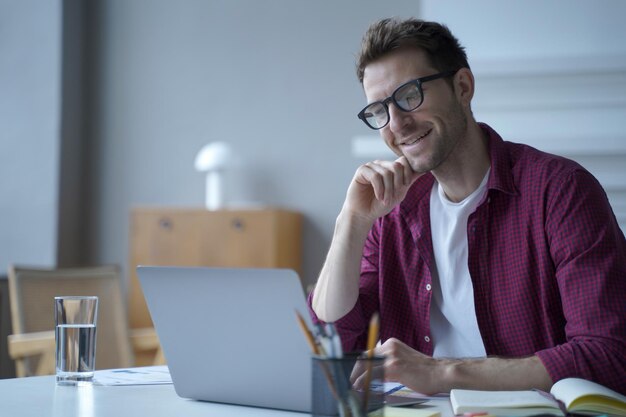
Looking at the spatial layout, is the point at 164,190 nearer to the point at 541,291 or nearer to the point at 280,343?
the point at 541,291

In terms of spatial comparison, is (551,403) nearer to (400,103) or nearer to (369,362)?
(369,362)

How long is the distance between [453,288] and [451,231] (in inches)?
5.0

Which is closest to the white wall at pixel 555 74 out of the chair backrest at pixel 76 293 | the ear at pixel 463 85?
the ear at pixel 463 85

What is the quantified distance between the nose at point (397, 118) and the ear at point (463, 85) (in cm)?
16

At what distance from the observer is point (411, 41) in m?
1.83

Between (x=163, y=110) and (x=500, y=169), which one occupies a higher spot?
(x=163, y=110)

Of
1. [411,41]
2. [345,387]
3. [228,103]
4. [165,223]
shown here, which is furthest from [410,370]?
[228,103]

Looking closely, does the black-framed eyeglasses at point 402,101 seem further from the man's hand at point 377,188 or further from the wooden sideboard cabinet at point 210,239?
the wooden sideboard cabinet at point 210,239

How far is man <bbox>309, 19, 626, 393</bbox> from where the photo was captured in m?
1.62

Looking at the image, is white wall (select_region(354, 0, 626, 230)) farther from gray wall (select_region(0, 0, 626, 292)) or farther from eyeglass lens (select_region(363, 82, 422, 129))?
eyeglass lens (select_region(363, 82, 422, 129))

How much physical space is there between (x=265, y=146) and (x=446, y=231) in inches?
101

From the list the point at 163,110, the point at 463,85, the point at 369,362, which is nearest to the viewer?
the point at 369,362

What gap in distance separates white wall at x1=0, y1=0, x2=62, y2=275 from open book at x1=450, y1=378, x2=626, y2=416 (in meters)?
3.66

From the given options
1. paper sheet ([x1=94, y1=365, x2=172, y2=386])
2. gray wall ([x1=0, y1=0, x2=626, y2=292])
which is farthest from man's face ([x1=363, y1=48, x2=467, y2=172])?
gray wall ([x1=0, y1=0, x2=626, y2=292])
